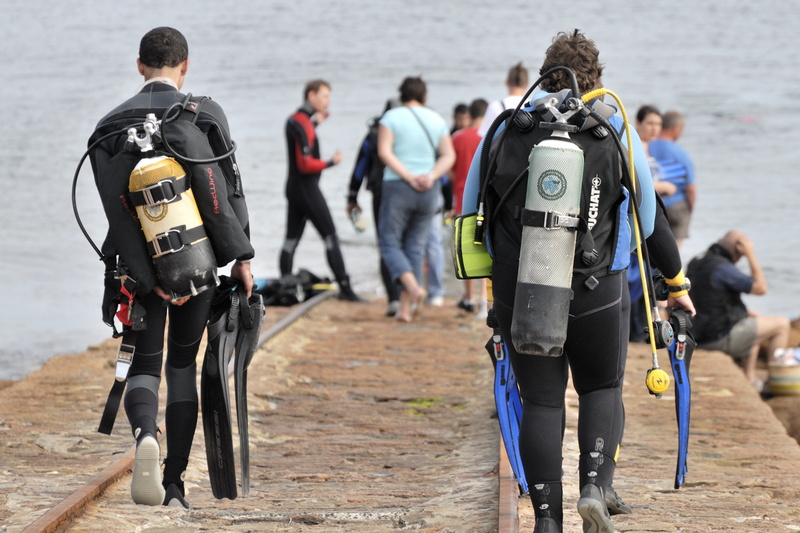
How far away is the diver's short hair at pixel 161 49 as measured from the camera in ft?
16.8

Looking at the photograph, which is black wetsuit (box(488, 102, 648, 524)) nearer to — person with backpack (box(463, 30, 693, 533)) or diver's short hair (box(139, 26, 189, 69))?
person with backpack (box(463, 30, 693, 533))

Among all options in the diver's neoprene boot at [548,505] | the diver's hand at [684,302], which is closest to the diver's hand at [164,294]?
the diver's neoprene boot at [548,505]

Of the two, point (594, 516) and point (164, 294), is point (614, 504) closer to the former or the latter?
point (594, 516)

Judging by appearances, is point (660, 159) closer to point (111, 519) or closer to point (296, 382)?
point (296, 382)

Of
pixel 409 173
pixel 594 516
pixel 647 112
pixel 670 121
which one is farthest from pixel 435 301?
pixel 594 516

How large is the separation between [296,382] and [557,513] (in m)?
4.43

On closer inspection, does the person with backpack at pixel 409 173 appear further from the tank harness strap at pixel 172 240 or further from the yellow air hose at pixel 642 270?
the yellow air hose at pixel 642 270

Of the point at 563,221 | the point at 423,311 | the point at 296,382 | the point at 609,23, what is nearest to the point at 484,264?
the point at 563,221

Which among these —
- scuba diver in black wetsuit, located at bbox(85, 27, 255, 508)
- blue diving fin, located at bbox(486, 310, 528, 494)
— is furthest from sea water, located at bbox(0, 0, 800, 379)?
blue diving fin, located at bbox(486, 310, 528, 494)

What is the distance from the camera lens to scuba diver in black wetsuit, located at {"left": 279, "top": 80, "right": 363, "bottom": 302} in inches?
466

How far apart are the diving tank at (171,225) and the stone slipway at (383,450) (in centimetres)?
104

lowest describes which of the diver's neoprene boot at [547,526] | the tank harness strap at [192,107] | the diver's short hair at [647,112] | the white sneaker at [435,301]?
the white sneaker at [435,301]

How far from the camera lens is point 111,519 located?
502 cm

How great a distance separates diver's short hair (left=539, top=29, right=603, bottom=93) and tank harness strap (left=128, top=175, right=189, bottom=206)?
1.51 metres
